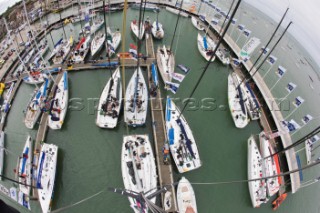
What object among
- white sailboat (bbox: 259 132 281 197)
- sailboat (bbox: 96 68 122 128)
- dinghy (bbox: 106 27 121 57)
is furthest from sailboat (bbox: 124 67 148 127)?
white sailboat (bbox: 259 132 281 197)

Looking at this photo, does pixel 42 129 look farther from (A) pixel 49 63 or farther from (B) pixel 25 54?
(B) pixel 25 54

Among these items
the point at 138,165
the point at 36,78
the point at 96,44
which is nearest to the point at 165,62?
the point at 96,44

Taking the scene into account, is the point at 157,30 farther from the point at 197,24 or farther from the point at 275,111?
the point at 275,111

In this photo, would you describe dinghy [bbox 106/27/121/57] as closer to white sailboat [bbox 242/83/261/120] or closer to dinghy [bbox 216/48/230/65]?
dinghy [bbox 216/48/230/65]

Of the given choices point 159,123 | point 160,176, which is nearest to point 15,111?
point 159,123

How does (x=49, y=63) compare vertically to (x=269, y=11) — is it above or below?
below

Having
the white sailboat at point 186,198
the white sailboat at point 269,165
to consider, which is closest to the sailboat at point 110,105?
the white sailboat at point 186,198

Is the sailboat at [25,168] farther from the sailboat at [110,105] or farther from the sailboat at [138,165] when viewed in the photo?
the sailboat at [138,165]
